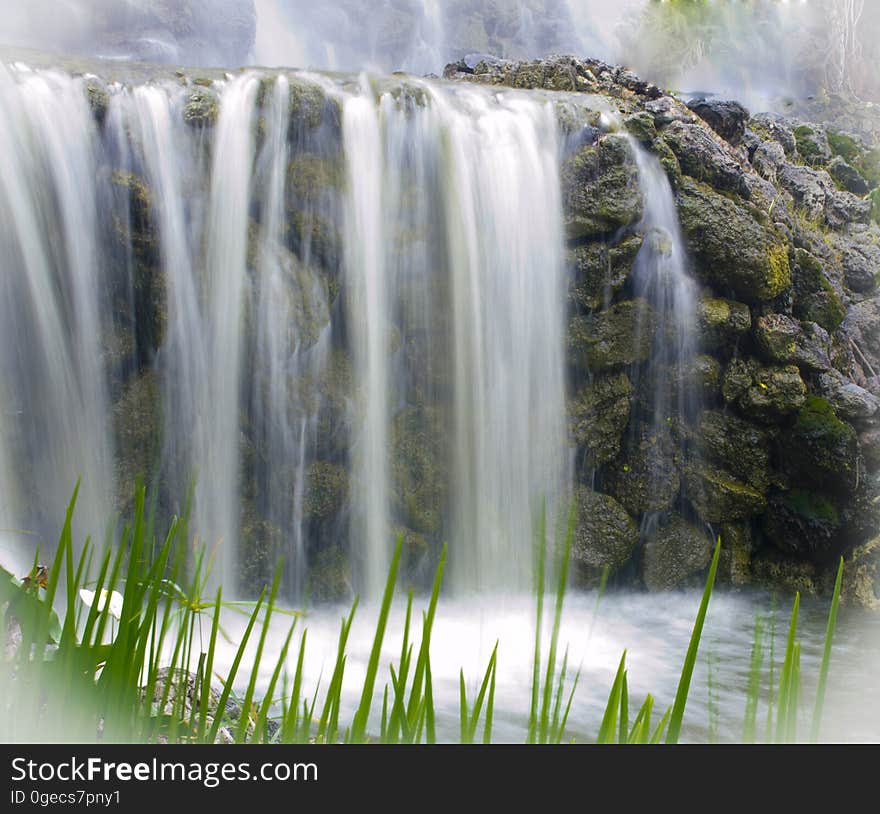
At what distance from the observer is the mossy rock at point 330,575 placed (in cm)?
330

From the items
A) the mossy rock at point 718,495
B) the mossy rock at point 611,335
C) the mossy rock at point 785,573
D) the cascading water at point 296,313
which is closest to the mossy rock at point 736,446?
the mossy rock at point 718,495

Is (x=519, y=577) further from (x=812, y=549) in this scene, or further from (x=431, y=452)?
(x=812, y=549)

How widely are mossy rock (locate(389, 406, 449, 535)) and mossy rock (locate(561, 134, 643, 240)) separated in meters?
1.09

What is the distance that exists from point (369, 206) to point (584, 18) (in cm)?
311

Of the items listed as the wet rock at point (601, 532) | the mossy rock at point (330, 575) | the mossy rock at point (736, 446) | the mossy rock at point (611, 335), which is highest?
the mossy rock at point (611, 335)

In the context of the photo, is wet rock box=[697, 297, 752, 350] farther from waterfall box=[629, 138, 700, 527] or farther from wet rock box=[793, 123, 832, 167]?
wet rock box=[793, 123, 832, 167]

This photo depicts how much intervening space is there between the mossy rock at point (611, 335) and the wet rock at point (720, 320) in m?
0.24

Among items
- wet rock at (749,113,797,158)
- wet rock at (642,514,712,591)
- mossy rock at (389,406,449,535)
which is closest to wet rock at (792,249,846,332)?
wet rock at (642,514,712,591)

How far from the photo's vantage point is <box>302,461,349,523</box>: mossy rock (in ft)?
10.9

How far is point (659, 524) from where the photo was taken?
3.56 metres

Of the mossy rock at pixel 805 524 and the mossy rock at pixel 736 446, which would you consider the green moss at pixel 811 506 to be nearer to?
the mossy rock at pixel 805 524

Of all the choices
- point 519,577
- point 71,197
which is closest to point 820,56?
point 519,577

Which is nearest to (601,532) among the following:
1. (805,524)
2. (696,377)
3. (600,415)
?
(600,415)

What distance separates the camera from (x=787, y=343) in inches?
137
